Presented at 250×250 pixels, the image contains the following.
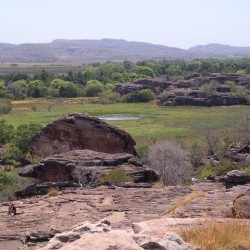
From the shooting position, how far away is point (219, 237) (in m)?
9.04

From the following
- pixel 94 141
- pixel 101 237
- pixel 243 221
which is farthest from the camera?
pixel 94 141

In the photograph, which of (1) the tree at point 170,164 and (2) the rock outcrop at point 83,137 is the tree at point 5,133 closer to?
(2) the rock outcrop at point 83,137

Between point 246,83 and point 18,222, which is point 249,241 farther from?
point 246,83

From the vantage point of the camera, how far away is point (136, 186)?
28500 mm

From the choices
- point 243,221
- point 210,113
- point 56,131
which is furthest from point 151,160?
point 210,113

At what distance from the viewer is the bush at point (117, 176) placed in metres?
31.0

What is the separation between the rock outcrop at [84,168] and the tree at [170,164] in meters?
3.68

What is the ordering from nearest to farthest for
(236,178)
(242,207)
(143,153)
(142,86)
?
(242,207) < (236,178) < (143,153) < (142,86)

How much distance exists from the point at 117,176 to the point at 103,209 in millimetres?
8353

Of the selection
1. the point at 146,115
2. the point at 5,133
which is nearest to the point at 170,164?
the point at 5,133

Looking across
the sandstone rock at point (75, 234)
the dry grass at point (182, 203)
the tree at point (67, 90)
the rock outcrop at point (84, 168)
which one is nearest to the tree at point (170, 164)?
the rock outcrop at point (84, 168)

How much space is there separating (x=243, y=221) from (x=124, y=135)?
2970 cm

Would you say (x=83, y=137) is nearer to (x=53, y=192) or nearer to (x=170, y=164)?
(x=170, y=164)

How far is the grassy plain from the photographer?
74.5m
